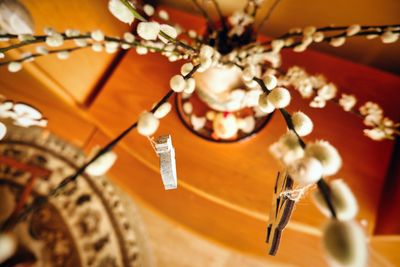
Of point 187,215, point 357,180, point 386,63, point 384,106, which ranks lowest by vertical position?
point 187,215

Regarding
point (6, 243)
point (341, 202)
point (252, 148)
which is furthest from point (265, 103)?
point (252, 148)

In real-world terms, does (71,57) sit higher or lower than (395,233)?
higher

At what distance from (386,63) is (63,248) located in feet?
3.82

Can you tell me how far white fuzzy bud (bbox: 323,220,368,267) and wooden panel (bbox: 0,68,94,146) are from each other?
48cm

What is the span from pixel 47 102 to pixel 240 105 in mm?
500

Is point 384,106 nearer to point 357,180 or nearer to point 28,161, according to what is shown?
point 357,180

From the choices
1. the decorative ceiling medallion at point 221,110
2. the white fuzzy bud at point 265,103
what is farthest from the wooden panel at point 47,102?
the white fuzzy bud at point 265,103

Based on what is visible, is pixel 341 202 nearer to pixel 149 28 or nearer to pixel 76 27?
pixel 149 28

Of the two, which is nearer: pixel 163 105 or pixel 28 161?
pixel 163 105

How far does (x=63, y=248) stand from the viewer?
1.07 metres

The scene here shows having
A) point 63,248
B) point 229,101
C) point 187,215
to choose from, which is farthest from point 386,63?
point 63,248

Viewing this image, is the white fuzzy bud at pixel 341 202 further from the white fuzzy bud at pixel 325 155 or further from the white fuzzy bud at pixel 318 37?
the white fuzzy bud at pixel 318 37

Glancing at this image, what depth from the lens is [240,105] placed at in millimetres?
646

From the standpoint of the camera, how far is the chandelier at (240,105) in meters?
0.21
